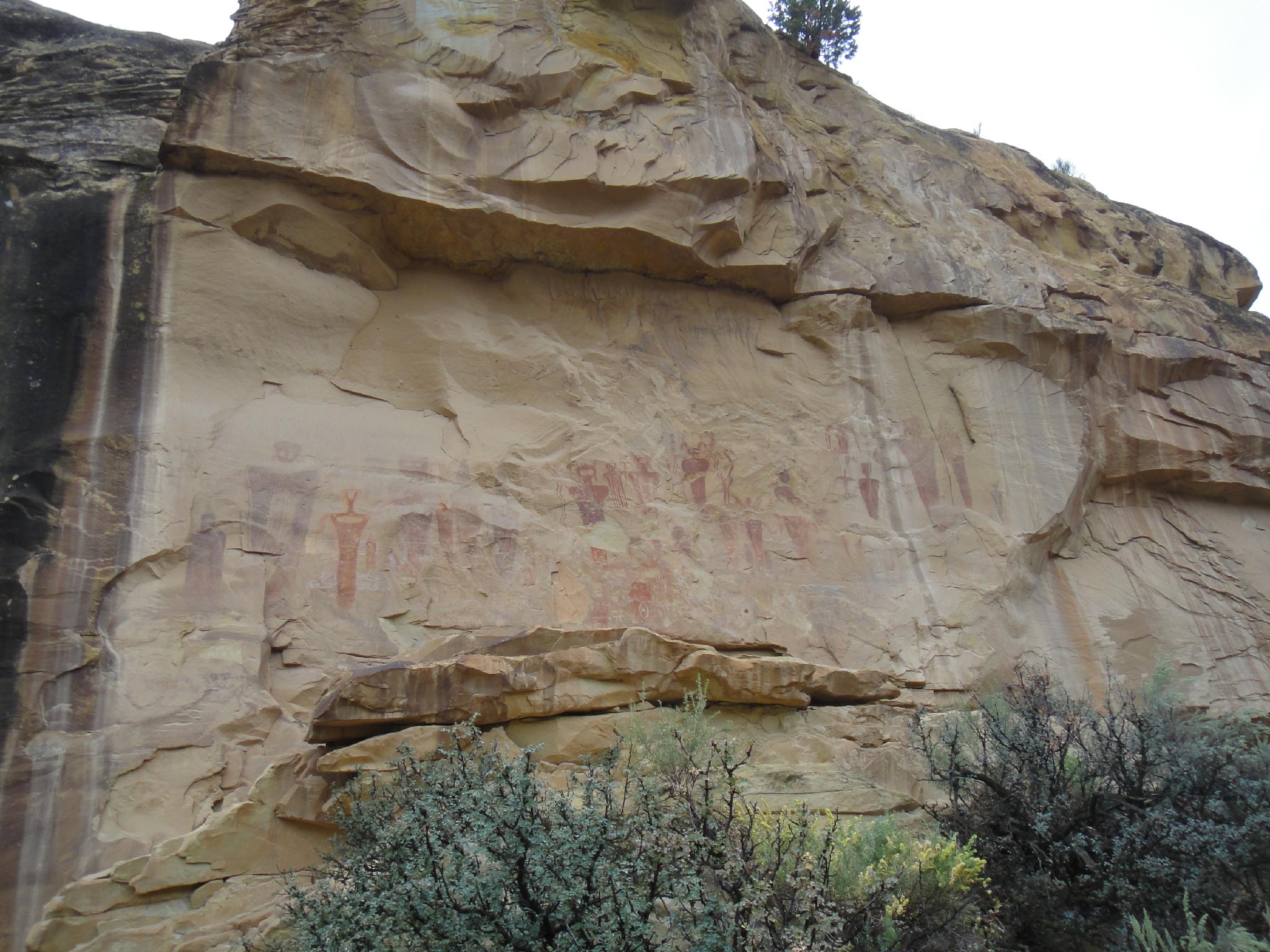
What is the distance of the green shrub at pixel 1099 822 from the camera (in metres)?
5.89

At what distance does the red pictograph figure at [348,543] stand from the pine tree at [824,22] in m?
10.8

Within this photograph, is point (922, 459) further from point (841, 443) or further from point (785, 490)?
point (785, 490)

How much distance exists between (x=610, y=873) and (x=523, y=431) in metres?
5.67

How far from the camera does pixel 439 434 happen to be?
9445mm

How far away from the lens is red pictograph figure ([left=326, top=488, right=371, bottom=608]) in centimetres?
831

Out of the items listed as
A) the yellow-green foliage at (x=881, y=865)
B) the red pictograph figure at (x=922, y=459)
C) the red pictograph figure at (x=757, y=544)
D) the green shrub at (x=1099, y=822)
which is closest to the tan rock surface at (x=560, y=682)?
the green shrub at (x=1099, y=822)

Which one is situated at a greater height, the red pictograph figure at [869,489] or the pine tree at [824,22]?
the pine tree at [824,22]

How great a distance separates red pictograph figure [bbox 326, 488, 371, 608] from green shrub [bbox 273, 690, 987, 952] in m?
2.69

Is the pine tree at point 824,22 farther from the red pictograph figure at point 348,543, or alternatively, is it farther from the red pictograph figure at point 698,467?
the red pictograph figure at point 348,543

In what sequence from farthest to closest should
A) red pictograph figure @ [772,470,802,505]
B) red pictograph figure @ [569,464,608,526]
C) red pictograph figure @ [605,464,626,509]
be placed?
red pictograph figure @ [772,470,802,505] < red pictograph figure @ [605,464,626,509] < red pictograph figure @ [569,464,608,526]

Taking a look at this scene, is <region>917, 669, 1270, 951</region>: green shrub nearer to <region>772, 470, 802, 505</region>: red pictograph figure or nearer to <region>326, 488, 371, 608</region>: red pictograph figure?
<region>772, 470, 802, 505</region>: red pictograph figure

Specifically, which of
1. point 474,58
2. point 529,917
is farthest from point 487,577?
point 474,58

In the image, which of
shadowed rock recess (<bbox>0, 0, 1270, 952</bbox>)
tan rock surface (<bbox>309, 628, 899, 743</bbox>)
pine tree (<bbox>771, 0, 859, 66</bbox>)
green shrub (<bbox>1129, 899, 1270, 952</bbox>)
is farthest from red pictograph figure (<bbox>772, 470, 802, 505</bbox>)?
pine tree (<bbox>771, 0, 859, 66</bbox>)

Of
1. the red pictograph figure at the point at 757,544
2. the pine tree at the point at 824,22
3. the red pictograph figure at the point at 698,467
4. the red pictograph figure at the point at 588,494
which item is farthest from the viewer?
the pine tree at the point at 824,22
